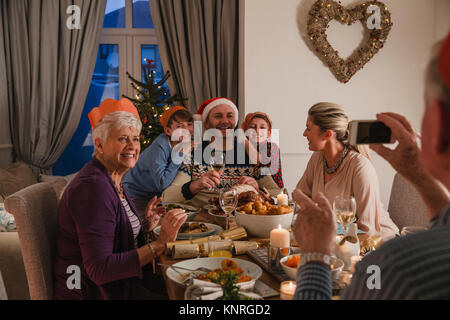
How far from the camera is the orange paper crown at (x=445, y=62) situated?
1.73ft

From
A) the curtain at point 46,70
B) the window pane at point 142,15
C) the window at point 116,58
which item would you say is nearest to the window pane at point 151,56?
the window at point 116,58

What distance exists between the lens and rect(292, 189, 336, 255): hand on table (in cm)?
92

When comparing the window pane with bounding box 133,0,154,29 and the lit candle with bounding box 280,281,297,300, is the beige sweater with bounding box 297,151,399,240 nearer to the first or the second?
the lit candle with bounding box 280,281,297,300

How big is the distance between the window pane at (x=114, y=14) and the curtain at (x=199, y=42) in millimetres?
608

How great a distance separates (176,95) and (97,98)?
1297mm

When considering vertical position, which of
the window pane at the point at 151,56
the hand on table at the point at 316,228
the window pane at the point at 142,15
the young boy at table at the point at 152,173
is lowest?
the young boy at table at the point at 152,173

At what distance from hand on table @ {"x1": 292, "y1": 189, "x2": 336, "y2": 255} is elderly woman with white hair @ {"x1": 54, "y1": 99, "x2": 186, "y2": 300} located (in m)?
0.61

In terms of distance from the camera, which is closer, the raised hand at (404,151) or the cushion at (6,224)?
the raised hand at (404,151)

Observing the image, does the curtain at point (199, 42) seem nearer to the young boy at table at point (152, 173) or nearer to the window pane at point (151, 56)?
the window pane at point (151, 56)

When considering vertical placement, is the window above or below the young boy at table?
above

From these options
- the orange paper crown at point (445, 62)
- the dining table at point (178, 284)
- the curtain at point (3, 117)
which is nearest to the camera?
the orange paper crown at point (445, 62)

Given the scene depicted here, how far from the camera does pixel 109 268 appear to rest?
132cm

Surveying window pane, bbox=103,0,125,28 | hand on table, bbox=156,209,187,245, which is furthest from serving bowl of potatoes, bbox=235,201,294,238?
window pane, bbox=103,0,125,28
